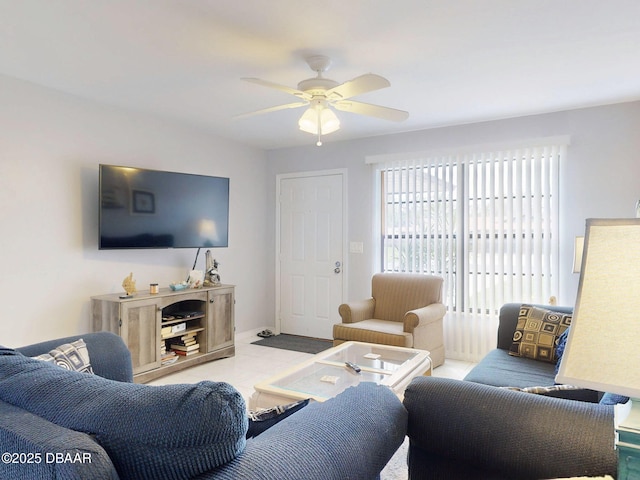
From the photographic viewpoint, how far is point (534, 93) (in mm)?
3418

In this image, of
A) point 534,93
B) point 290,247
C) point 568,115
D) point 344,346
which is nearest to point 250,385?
point 344,346

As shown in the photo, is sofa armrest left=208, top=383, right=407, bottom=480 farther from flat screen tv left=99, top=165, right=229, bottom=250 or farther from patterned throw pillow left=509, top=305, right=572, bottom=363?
flat screen tv left=99, top=165, right=229, bottom=250

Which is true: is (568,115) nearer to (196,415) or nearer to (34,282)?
(196,415)

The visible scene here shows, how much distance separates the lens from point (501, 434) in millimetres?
1211

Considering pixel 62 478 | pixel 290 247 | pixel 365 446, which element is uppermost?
pixel 290 247

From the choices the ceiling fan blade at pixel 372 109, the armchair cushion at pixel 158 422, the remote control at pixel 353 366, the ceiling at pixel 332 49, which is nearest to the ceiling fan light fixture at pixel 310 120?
the ceiling fan blade at pixel 372 109

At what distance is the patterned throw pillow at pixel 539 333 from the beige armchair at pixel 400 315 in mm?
905

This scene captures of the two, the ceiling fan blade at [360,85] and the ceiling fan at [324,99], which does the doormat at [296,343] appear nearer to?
the ceiling fan at [324,99]

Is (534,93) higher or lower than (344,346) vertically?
higher

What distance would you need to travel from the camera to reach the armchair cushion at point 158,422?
801mm

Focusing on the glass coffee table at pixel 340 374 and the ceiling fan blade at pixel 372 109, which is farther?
the ceiling fan blade at pixel 372 109

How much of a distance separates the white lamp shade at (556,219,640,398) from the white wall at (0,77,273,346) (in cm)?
365

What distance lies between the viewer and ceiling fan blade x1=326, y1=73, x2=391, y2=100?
2283mm

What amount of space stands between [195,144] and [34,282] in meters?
2.15
